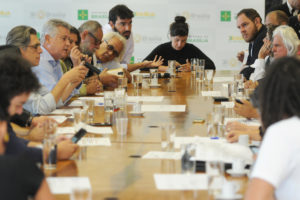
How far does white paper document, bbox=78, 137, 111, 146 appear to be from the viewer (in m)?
2.79

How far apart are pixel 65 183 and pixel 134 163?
42 centimetres

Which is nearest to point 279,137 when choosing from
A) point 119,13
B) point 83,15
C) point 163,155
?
point 163,155

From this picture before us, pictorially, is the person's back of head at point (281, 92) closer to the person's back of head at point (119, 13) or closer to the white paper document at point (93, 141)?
the white paper document at point (93, 141)

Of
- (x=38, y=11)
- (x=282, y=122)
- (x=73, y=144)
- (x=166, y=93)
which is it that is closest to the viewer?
(x=282, y=122)

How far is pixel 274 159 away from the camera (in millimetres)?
1660

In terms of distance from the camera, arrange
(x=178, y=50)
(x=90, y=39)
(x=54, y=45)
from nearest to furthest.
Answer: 1. (x=54, y=45)
2. (x=90, y=39)
3. (x=178, y=50)

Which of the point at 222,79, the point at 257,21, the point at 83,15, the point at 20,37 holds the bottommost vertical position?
the point at 222,79

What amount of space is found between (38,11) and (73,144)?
7039 millimetres

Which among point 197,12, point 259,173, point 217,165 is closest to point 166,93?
point 217,165

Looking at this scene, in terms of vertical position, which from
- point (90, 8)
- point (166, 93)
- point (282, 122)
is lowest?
point (166, 93)

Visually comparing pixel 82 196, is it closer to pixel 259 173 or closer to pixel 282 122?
pixel 259 173

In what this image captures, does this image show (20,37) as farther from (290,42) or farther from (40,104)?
(290,42)

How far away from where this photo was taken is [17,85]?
2.04 m

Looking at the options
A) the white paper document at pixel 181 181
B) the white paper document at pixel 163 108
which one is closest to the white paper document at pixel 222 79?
the white paper document at pixel 163 108
